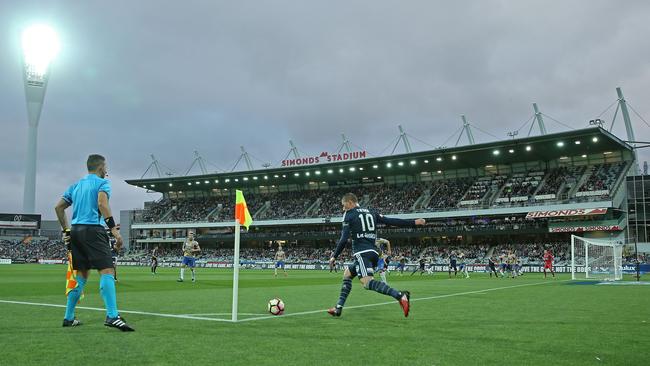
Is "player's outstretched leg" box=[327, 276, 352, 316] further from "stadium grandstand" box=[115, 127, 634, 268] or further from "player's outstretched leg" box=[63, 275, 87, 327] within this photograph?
"stadium grandstand" box=[115, 127, 634, 268]

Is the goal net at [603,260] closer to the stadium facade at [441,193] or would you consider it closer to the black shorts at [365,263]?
the stadium facade at [441,193]

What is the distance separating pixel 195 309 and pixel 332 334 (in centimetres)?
445

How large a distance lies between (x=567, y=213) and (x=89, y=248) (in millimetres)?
52953

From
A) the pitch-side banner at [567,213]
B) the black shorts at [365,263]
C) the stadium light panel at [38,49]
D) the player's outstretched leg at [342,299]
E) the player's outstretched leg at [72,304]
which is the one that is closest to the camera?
the player's outstretched leg at [72,304]

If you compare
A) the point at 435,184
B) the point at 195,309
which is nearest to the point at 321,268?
the point at 435,184

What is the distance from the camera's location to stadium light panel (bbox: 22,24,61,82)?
6544 centimetres

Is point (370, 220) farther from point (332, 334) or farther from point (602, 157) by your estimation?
point (602, 157)

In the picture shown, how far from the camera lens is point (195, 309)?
10.7 meters

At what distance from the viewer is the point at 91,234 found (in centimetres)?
756

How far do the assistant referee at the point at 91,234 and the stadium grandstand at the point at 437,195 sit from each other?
51.9 m

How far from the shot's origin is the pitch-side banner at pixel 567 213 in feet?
165

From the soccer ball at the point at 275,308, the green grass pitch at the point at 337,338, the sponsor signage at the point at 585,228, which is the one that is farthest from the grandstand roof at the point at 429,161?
the soccer ball at the point at 275,308

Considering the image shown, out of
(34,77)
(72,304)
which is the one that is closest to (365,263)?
(72,304)

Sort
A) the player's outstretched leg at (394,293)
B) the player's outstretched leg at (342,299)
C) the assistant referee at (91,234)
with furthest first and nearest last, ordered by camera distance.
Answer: the player's outstretched leg at (342,299), the player's outstretched leg at (394,293), the assistant referee at (91,234)
